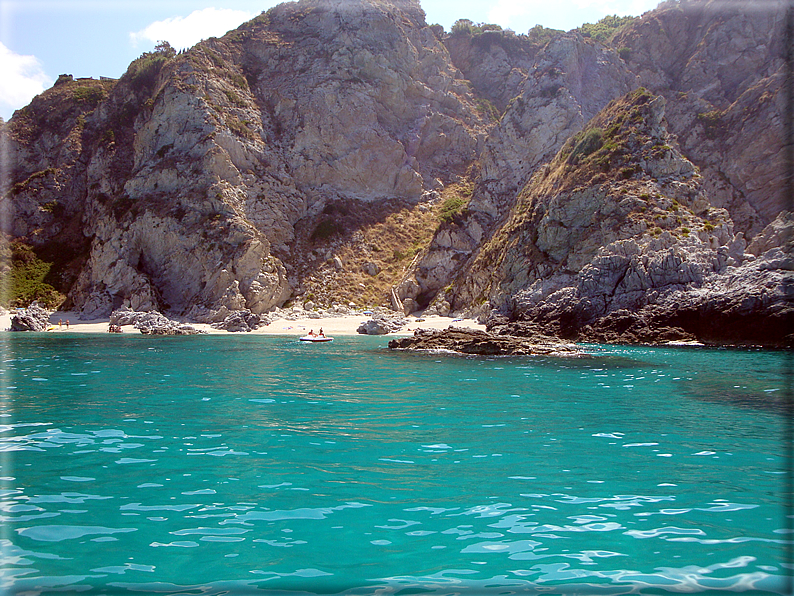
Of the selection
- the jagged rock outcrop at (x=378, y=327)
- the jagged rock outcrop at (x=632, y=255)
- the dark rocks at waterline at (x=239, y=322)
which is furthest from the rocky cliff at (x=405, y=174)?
the jagged rock outcrop at (x=378, y=327)

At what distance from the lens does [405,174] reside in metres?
72.2

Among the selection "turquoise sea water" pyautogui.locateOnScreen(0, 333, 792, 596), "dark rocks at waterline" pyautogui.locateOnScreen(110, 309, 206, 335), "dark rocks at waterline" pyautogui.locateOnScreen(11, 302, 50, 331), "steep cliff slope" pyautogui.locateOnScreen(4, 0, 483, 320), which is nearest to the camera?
"turquoise sea water" pyautogui.locateOnScreen(0, 333, 792, 596)

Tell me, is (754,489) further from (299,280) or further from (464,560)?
(299,280)

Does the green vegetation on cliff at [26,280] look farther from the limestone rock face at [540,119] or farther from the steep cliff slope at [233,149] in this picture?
the limestone rock face at [540,119]

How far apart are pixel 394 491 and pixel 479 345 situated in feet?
70.2

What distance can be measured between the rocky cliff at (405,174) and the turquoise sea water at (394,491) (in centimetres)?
2492

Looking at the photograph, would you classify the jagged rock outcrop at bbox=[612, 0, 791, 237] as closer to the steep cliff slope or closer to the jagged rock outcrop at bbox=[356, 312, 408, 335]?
the steep cliff slope

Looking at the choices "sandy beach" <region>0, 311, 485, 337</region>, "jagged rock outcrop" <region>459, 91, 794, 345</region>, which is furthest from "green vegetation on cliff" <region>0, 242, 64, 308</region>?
"jagged rock outcrop" <region>459, 91, 794, 345</region>

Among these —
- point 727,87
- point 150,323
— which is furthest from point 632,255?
point 727,87

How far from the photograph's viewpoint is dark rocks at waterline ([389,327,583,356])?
89.6 feet

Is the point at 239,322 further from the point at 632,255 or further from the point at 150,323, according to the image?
the point at 632,255

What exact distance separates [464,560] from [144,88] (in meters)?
80.9

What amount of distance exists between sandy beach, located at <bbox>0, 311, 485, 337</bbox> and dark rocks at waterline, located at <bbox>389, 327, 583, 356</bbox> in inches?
490

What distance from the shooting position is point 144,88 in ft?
231
